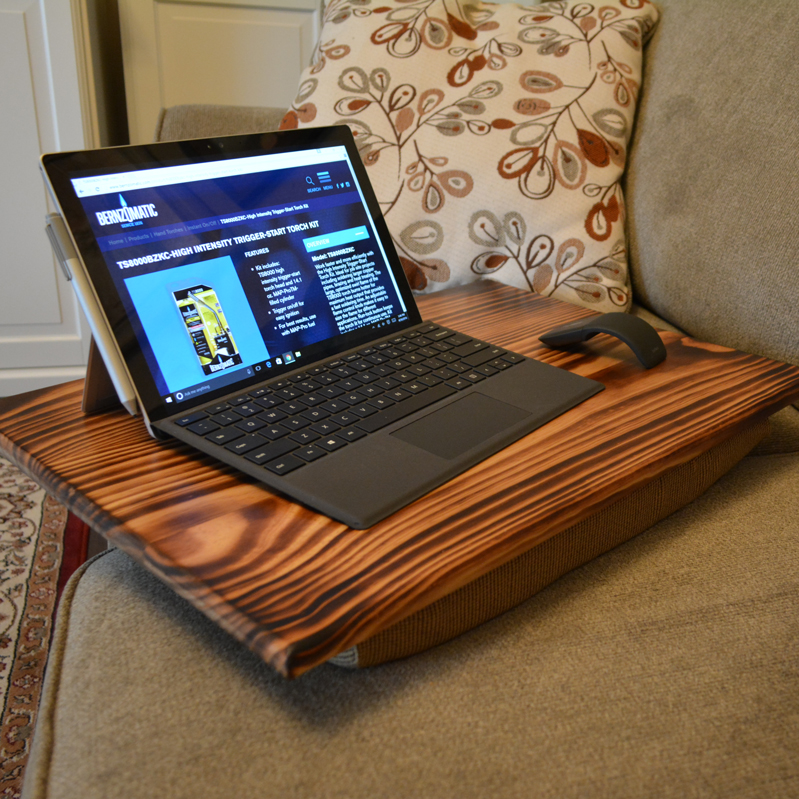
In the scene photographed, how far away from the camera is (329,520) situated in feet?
1.43

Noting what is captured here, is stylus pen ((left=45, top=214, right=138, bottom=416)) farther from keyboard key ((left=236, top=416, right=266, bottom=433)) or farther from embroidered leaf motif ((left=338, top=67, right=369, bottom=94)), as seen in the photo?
embroidered leaf motif ((left=338, top=67, right=369, bottom=94))

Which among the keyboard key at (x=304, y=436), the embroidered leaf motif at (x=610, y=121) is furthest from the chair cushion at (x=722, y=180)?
the keyboard key at (x=304, y=436)

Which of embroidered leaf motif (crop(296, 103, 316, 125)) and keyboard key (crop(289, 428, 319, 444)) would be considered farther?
embroidered leaf motif (crop(296, 103, 316, 125))

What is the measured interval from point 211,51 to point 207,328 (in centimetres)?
174

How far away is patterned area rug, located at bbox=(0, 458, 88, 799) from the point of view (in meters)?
0.85

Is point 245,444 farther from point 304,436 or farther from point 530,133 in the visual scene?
point 530,133

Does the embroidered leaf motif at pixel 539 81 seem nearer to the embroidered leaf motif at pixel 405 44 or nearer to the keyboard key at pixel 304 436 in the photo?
the embroidered leaf motif at pixel 405 44

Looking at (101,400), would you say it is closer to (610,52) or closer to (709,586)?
(709,586)

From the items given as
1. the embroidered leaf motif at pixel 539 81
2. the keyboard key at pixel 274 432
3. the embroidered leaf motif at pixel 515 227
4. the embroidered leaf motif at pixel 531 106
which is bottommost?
the keyboard key at pixel 274 432

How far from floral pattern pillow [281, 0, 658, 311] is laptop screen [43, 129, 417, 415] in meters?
0.24

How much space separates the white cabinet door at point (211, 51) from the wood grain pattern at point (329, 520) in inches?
64.9

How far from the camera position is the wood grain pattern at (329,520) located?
1.21ft

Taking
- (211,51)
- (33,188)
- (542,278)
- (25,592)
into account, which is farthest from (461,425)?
(211,51)

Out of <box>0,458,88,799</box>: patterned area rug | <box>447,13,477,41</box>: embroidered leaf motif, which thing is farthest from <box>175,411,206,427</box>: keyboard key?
<box>447,13,477,41</box>: embroidered leaf motif
